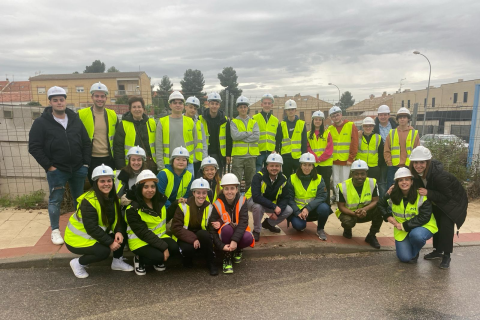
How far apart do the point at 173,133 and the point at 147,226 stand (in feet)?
5.63

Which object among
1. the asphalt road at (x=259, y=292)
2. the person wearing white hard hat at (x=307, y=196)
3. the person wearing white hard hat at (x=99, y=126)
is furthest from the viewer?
the person wearing white hard hat at (x=307, y=196)

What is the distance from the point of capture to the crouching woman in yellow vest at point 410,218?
172 inches

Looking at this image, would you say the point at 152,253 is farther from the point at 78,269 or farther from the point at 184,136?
the point at 184,136

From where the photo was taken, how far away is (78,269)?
391 cm

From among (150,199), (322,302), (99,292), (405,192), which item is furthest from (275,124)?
(99,292)

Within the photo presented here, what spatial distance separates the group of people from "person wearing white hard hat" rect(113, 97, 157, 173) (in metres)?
0.01

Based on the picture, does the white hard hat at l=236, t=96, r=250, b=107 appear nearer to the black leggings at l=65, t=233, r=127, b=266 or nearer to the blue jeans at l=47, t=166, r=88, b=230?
the blue jeans at l=47, t=166, r=88, b=230

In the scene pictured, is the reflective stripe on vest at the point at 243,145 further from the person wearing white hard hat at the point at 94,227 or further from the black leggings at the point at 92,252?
the black leggings at the point at 92,252

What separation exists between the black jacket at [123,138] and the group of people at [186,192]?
0.01 meters

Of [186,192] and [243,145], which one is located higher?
[243,145]

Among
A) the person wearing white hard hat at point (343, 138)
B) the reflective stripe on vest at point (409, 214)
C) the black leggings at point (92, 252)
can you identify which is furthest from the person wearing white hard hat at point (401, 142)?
the black leggings at point (92, 252)

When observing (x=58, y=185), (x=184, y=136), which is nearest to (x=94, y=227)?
(x=58, y=185)

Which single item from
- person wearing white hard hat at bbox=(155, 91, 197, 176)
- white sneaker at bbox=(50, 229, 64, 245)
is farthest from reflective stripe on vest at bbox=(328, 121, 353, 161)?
white sneaker at bbox=(50, 229, 64, 245)

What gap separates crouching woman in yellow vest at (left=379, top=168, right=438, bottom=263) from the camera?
436 centimetres
